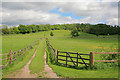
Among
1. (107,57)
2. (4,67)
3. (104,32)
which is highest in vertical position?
(104,32)

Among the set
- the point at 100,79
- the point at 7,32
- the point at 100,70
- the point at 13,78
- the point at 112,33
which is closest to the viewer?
the point at 100,79

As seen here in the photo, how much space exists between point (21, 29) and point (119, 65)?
169008mm

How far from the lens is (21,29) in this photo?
16800 centimetres

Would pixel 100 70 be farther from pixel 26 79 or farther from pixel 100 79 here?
pixel 26 79

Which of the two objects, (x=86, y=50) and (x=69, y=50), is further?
(x=69, y=50)

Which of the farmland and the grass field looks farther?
the farmland

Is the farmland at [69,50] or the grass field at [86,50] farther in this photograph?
the farmland at [69,50]

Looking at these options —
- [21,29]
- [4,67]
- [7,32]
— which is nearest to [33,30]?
[21,29]

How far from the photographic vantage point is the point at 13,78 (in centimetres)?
931

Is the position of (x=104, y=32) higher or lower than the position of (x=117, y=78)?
higher

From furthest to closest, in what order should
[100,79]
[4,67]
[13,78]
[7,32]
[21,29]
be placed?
[21,29], [7,32], [4,67], [13,78], [100,79]

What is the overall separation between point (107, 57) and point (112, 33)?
13969cm

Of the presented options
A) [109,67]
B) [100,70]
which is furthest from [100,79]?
[109,67]

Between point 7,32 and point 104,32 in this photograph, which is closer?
point 104,32
